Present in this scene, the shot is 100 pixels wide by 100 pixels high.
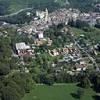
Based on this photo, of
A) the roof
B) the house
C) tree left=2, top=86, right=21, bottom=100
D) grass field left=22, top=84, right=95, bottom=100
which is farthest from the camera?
the roof

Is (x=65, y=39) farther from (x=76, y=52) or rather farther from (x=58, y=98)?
(x=58, y=98)

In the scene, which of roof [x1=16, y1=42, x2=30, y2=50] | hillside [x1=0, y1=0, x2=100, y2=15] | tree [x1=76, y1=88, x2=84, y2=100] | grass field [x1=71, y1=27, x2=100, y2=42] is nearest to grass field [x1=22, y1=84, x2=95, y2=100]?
tree [x1=76, y1=88, x2=84, y2=100]

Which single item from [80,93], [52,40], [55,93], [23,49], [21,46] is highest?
[52,40]

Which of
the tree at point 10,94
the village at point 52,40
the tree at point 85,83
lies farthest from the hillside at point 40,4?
the tree at point 10,94

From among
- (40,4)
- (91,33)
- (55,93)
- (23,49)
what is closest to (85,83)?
(55,93)

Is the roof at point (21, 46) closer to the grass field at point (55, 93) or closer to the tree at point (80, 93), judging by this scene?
the grass field at point (55, 93)

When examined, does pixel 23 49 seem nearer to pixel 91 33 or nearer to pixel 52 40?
pixel 52 40

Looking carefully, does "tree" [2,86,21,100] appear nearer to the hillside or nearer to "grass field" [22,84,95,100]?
"grass field" [22,84,95,100]

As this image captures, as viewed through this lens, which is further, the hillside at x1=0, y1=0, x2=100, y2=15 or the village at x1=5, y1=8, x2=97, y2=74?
the hillside at x1=0, y1=0, x2=100, y2=15

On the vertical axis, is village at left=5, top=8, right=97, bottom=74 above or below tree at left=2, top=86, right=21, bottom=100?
above
